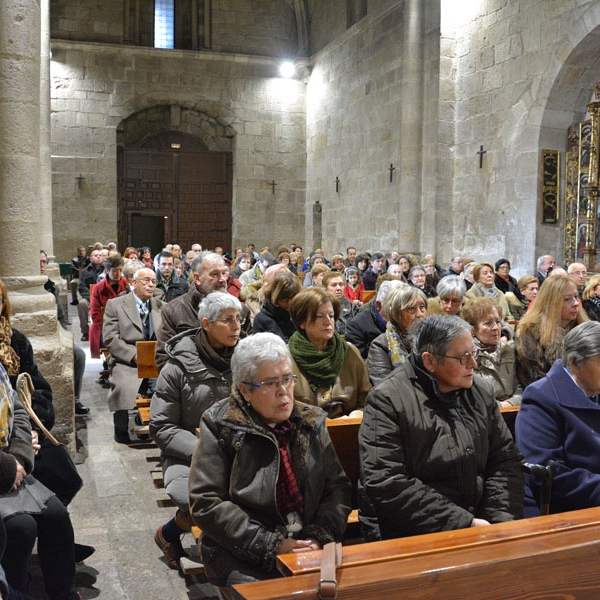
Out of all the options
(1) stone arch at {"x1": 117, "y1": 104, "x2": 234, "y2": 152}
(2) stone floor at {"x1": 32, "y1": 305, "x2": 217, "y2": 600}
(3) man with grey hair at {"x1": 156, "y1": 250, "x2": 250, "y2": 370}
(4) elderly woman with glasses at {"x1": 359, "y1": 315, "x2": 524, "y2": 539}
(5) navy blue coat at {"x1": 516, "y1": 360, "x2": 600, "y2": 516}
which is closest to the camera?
(4) elderly woman with glasses at {"x1": 359, "y1": 315, "x2": 524, "y2": 539}

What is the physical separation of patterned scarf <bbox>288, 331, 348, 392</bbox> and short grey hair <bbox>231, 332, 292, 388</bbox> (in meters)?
1.15

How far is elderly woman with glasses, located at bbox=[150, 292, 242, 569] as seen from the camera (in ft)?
11.0

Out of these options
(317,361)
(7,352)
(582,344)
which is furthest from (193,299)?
(582,344)

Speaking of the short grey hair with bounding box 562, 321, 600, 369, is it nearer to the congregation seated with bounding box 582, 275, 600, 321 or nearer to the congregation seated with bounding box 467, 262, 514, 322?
the congregation seated with bounding box 582, 275, 600, 321

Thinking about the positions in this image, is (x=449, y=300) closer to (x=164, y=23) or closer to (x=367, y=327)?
(x=367, y=327)

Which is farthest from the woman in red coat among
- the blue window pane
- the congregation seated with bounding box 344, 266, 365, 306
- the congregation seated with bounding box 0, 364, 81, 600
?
the blue window pane

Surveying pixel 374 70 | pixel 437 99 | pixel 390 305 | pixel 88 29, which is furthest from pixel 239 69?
pixel 390 305

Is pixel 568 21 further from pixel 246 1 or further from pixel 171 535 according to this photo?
pixel 246 1

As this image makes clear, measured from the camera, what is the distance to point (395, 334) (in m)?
4.04

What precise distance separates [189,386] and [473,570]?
6.25ft

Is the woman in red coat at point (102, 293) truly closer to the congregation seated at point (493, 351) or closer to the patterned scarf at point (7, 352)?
the patterned scarf at point (7, 352)

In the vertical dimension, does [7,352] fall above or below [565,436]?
above

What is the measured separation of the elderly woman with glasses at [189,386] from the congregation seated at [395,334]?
3.06 ft

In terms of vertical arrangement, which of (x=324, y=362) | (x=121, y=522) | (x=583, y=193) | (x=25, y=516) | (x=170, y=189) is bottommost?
(x=121, y=522)
